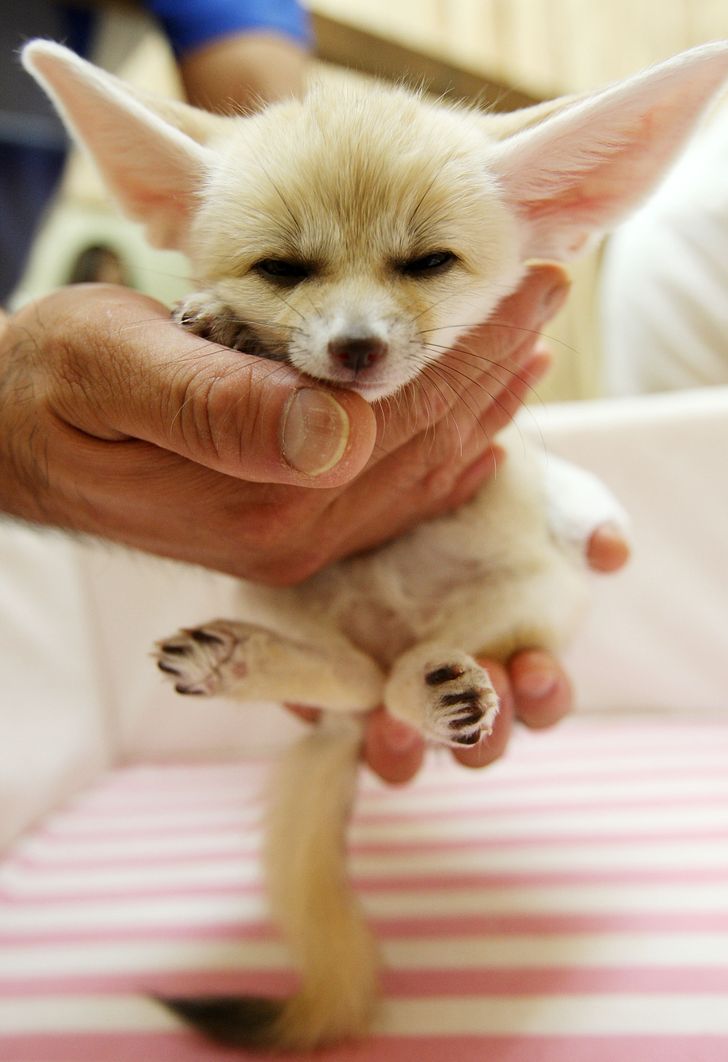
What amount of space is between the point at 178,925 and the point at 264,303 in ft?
3.07

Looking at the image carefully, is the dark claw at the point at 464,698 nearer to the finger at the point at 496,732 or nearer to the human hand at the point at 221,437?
the finger at the point at 496,732

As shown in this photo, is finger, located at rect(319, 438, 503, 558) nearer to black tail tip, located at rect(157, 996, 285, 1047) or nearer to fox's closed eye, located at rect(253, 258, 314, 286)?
fox's closed eye, located at rect(253, 258, 314, 286)

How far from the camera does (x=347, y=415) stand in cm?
75

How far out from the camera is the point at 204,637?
0.97 meters

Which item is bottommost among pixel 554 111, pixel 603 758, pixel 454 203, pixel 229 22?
pixel 603 758

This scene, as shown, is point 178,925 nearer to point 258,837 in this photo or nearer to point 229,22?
point 258,837

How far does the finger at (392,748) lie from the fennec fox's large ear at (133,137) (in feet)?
2.33

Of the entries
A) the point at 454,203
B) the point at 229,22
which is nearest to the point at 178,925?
the point at 454,203

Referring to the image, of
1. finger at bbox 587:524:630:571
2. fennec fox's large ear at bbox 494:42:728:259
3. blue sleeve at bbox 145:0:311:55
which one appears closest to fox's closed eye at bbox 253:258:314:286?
fennec fox's large ear at bbox 494:42:728:259

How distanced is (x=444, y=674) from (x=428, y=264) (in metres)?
0.47

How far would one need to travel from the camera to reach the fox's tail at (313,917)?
938mm

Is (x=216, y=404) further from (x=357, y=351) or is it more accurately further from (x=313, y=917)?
(x=313, y=917)

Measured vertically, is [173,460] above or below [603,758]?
above

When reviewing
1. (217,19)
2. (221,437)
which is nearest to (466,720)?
(221,437)
